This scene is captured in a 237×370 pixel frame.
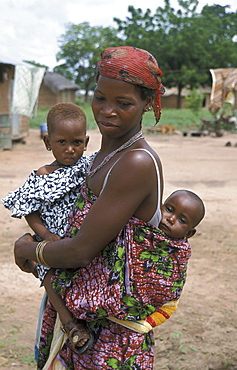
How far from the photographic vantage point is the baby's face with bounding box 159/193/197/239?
1521 mm

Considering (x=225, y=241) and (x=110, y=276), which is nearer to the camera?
(x=110, y=276)

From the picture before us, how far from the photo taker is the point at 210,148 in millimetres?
16328

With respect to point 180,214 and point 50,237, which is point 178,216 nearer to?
point 180,214

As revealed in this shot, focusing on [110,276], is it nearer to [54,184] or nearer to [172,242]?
[172,242]

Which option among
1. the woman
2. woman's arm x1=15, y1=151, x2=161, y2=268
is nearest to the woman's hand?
the woman

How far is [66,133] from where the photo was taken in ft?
5.61

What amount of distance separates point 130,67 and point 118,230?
49 centimetres

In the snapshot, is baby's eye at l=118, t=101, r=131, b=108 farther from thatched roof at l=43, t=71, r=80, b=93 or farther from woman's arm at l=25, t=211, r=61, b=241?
thatched roof at l=43, t=71, r=80, b=93

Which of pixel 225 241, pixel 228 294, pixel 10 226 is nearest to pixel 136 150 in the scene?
pixel 228 294

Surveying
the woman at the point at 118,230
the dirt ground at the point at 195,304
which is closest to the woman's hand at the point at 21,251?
the woman at the point at 118,230

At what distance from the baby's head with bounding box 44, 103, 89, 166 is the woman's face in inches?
9.6

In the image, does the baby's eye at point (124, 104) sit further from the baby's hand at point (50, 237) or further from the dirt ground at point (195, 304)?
the dirt ground at point (195, 304)

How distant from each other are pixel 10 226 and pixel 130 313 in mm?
4742

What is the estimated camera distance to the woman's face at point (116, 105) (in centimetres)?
143
